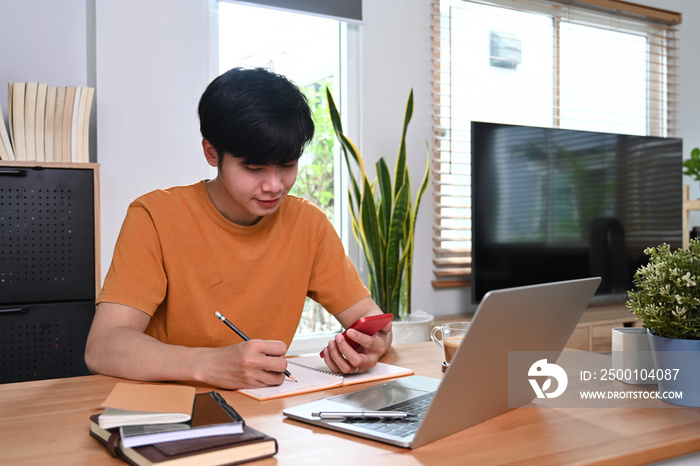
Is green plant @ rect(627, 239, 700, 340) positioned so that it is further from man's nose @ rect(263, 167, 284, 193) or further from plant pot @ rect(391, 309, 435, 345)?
plant pot @ rect(391, 309, 435, 345)

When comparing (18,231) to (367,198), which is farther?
(367,198)

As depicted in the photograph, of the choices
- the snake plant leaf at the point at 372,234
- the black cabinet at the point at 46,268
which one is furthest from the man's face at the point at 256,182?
the snake plant leaf at the point at 372,234

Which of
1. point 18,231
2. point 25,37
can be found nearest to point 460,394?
point 18,231

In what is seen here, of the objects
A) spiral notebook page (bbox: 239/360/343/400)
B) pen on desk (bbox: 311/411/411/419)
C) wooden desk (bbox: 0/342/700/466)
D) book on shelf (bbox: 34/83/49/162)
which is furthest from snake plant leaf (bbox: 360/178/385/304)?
pen on desk (bbox: 311/411/411/419)

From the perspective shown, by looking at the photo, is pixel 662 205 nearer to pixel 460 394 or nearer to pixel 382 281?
pixel 382 281

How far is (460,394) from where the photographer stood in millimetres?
838

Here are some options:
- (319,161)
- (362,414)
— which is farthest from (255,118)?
(319,161)

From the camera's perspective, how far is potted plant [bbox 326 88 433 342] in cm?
298

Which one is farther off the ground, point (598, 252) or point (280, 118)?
point (280, 118)

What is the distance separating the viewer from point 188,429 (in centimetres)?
79

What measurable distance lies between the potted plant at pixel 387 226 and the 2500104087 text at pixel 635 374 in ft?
5.76

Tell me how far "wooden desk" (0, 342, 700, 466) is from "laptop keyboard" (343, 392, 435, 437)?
0.12 feet

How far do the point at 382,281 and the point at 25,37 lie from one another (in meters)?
1.91

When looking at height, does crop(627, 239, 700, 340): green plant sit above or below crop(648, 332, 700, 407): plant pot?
above
